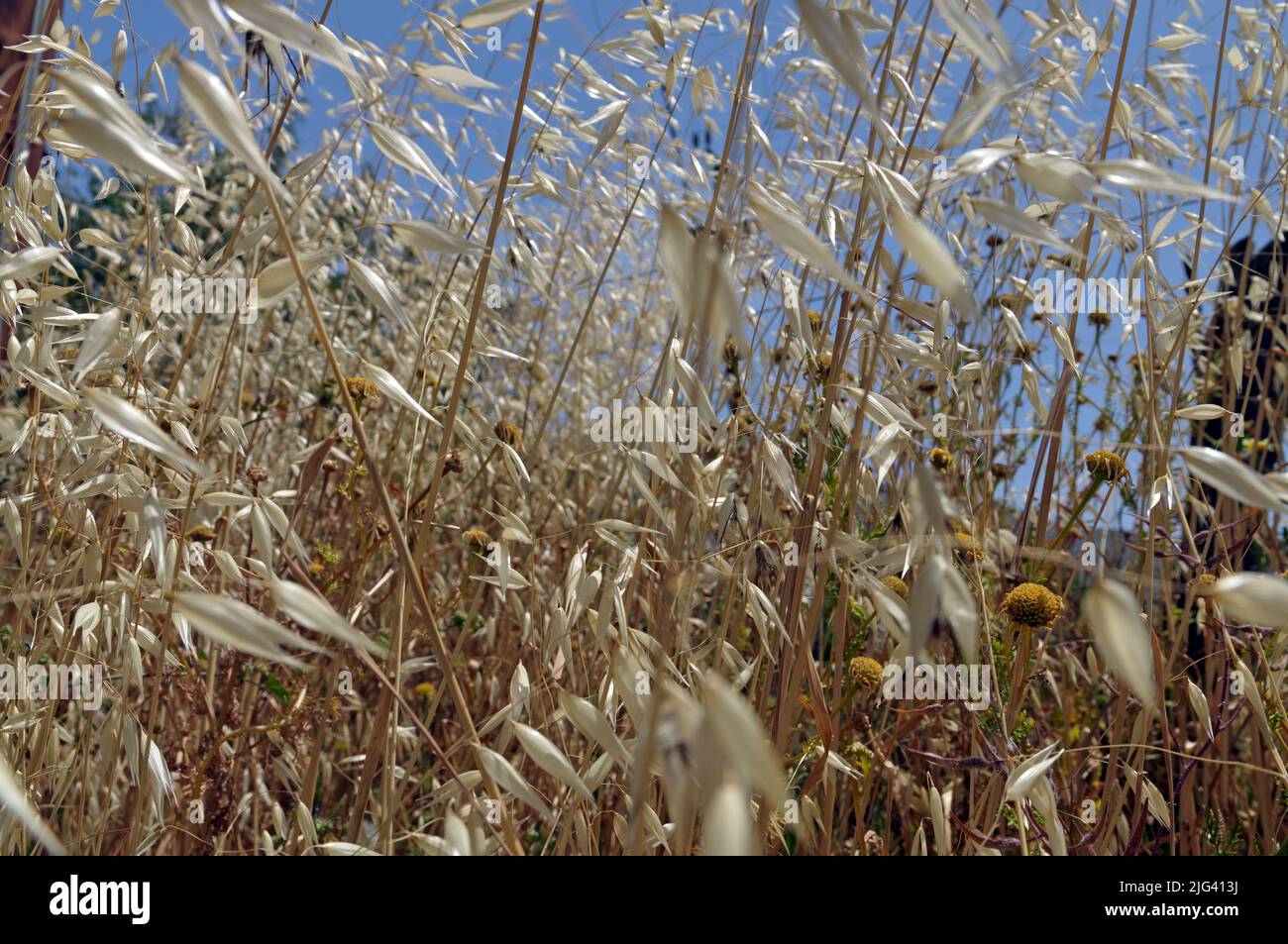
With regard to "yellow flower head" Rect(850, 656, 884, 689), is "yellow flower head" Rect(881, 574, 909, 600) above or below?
→ above

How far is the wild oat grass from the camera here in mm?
475

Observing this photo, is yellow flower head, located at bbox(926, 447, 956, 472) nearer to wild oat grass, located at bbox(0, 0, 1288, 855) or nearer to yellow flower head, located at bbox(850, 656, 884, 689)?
→ wild oat grass, located at bbox(0, 0, 1288, 855)

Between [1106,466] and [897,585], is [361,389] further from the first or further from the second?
[1106,466]

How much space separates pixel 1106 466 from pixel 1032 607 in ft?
0.84

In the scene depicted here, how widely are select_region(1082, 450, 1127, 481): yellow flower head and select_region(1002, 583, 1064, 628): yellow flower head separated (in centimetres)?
20

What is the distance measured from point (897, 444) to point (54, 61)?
91cm

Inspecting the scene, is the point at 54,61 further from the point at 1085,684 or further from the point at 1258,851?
the point at 1085,684

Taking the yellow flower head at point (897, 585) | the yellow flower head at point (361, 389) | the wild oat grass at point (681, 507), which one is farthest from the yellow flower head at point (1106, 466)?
the yellow flower head at point (361, 389)

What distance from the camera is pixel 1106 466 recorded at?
3.35 ft

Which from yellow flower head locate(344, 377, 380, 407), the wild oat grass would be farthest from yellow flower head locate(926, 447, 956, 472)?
yellow flower head locate(344, 377, 380, 407)

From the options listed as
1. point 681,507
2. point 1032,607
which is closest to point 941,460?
point 1032,607

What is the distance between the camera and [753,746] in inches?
13.0

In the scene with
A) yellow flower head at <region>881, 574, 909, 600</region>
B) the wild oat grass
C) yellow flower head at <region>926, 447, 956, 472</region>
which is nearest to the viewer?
the wild oat grass
